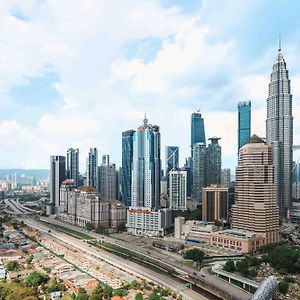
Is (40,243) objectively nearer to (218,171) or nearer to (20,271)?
(20,271)

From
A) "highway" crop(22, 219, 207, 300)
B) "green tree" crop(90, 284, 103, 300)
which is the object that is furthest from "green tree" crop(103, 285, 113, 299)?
"highway" crop(22, 219, 207, 300)

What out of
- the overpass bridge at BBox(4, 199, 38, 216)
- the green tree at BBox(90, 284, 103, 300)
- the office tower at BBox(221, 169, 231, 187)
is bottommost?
the overpass bridge at BBox(4, 199, 38, 216)

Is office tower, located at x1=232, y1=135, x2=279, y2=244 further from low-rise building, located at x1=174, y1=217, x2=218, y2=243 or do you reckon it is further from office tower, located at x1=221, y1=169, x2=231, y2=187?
office tower, located at x1=221, y1=169, x2=231, y2=187

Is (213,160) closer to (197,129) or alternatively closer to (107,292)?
(197,129)

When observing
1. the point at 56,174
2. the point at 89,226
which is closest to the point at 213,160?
the point at 89,226

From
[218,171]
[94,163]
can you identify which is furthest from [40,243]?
[218,171]

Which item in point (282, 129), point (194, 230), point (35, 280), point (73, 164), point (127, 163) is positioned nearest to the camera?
point (35, 280)
